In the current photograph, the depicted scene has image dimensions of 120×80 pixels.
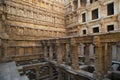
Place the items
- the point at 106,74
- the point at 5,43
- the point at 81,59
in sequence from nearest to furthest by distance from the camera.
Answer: the point at 106,74
the point at 5,43
the point at 81,59

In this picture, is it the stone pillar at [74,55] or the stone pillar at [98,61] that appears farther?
the stone pillar at [74,55]

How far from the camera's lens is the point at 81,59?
18.6m

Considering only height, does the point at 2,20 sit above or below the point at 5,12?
below

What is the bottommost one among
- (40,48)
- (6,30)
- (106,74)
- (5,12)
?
(106,74)

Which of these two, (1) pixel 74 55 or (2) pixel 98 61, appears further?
(1) pixel 74 55

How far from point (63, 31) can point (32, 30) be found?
25.1 ft

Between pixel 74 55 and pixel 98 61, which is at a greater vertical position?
pixel 74 55

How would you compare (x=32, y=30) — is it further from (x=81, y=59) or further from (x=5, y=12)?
(x=81, y=59)

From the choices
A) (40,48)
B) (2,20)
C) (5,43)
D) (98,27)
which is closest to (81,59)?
(98,27)

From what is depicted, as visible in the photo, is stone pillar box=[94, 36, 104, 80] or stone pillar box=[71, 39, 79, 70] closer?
stone pillar box=[94, 36, 104, 80]

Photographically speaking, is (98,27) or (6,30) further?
(98,27)

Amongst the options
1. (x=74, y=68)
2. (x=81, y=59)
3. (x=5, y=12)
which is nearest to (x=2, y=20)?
(x=5, y=12)

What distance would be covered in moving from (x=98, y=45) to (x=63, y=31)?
1572 centimetres

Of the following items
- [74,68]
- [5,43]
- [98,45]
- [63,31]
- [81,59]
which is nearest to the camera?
[98,45]
